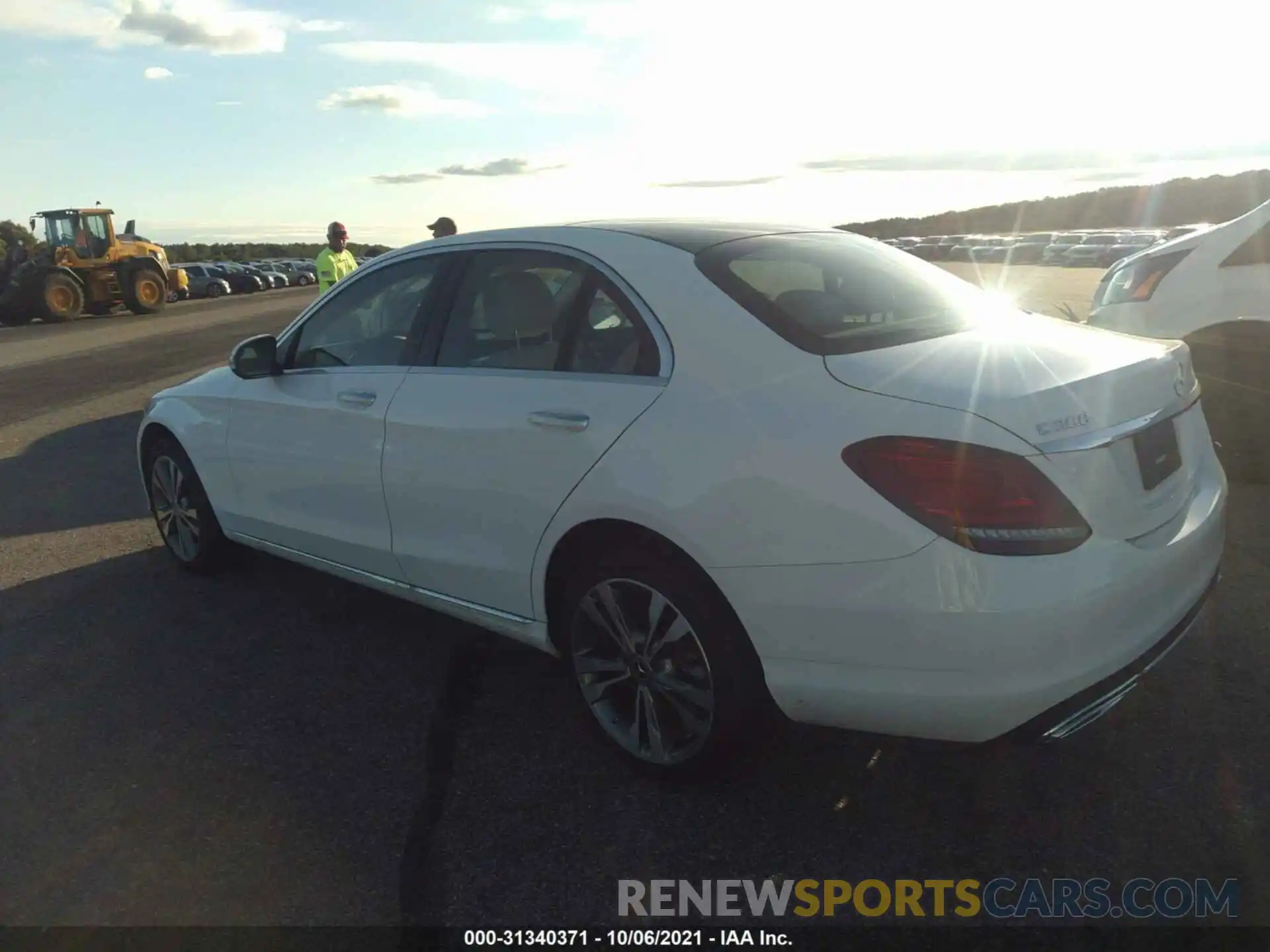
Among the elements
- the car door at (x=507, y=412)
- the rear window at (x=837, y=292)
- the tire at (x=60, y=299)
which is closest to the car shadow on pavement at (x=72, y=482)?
the car door at (x=507, y=412)

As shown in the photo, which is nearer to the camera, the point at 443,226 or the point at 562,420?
the point at 562,420

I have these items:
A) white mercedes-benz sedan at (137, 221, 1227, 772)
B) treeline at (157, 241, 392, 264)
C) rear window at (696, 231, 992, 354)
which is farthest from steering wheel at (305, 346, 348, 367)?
treeline at (157, 241, 392, 264)

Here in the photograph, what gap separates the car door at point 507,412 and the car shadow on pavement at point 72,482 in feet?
12.4

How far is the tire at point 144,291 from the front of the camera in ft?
97.4

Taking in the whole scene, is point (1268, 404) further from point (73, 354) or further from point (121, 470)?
point (73, 354)

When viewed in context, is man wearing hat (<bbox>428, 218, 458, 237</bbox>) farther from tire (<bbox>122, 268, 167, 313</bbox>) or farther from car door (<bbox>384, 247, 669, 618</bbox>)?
tire (<bbox>122, 268, 167, 313</bbox>)

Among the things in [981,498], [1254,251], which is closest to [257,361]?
[981,498]

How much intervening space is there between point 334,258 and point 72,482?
3.42 meters

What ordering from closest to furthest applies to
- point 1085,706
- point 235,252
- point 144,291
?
point 1085,706
point 144,291
point 235,252

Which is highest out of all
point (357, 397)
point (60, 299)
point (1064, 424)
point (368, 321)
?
point (368, 321)

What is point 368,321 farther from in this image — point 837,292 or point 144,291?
point 144,291

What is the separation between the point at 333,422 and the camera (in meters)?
4.00

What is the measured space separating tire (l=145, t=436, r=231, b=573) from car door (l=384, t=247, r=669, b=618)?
1.72 m

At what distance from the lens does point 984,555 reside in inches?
93.7
